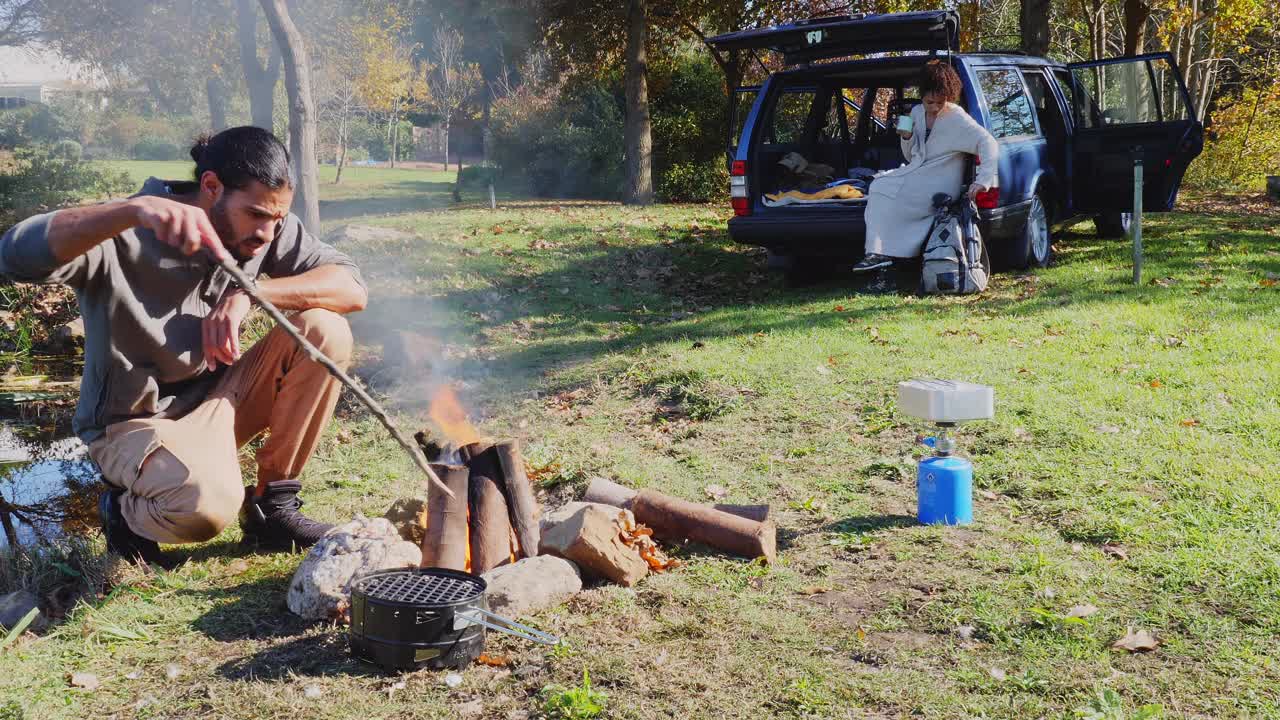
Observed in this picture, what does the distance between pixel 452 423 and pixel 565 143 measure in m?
16.7

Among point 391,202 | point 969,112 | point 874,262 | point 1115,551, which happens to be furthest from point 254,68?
point 1115,551

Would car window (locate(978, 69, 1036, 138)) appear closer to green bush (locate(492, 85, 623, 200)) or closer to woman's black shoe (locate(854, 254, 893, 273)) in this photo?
woman's black shoe (locate(854, 254, 893, 273))

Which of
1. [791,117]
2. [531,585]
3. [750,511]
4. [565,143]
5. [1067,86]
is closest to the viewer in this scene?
[531,585]

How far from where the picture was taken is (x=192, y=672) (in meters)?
2.98

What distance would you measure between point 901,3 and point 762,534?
17.1m

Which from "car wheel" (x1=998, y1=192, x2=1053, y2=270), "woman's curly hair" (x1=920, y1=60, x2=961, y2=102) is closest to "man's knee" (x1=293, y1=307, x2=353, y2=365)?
"woman's curly hair" (x1=920, y1=60, x2=961, y2=102)

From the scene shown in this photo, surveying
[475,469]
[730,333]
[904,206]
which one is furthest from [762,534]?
[904,206]

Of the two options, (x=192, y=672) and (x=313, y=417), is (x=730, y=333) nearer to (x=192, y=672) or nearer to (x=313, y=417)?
(x=313, y=417)

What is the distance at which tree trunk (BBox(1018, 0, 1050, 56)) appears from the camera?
1347 cm

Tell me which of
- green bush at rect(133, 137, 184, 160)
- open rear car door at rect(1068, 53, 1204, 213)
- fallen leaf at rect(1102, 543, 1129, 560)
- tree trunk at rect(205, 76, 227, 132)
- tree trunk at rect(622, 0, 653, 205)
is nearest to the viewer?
fallen leaf at rect(1102, 543, 1129, 560)

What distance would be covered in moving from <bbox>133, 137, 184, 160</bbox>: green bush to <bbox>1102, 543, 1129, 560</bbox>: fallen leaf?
1534 inches

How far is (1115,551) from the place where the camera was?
3.53m

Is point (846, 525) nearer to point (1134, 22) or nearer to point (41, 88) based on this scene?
point (1134, 22)

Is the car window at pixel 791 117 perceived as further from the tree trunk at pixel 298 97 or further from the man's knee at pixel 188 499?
the man's knee at pixel 188 499
